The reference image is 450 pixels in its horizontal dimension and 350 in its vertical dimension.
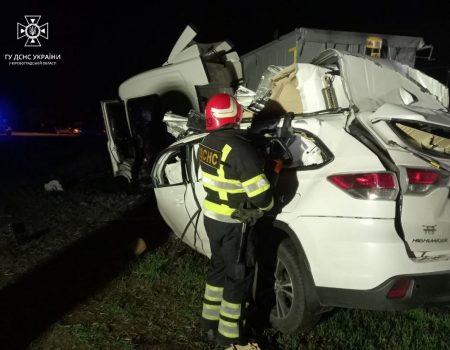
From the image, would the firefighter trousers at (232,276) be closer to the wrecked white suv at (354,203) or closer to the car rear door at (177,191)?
the wrecked white suv at (354,203)

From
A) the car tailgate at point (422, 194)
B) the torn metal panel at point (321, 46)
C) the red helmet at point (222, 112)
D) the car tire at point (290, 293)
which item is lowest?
the car tire at point (290, 293)

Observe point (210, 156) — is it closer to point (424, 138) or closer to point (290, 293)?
point (290, 293)

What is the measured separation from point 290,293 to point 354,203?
2.95 ft

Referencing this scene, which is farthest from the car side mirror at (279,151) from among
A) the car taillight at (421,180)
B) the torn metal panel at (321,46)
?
the torn metal panel at (321,46)

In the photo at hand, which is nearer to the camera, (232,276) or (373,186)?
(373,186)

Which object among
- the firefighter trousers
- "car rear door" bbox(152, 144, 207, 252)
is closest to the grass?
the firefighter trousers

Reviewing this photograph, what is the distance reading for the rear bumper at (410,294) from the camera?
93.7 inches

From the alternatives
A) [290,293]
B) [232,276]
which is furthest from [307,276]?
[232,276]

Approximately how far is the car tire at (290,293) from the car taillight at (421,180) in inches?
34.8

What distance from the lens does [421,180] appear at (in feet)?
7.95

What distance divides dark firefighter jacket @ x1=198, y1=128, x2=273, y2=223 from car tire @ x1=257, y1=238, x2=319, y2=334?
0.43 metres

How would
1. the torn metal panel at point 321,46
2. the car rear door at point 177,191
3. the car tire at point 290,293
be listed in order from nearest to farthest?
1. the car tire at point 290,293
2. the car rear door at point 177,191
3. the torn metal panel at point 321,46

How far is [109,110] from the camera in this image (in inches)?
321

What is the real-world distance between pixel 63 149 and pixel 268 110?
13.2m
